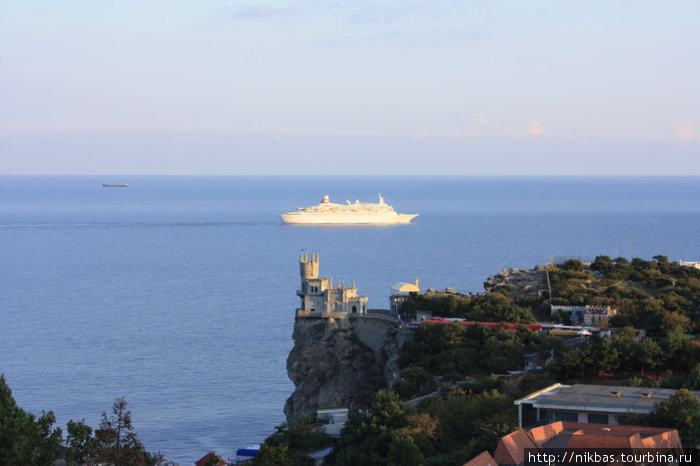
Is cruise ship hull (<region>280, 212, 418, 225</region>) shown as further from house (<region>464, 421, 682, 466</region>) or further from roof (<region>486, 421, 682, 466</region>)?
house (<region>464, 421, 682, 466</region>)

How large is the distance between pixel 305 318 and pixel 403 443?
20174 mm

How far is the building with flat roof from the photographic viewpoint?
23172 millimetres

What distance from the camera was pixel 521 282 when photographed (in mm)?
48625

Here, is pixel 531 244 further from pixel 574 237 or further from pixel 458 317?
pixel 458 317

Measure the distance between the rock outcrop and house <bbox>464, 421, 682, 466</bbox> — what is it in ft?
78.2

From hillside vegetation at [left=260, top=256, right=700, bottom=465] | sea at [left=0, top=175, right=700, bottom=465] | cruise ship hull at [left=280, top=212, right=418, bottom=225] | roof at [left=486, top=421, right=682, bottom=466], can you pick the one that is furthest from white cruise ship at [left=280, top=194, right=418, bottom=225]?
roof at [left=486, top=421, right=682, bottom=466]

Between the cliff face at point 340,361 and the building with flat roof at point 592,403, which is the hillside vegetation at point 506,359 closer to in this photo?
the building with flat roof at point 592,403

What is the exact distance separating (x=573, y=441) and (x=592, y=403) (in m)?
5.06

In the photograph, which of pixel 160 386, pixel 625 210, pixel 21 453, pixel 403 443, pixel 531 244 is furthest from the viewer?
pixel 625 210

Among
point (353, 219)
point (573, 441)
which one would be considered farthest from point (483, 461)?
point (353, 219)

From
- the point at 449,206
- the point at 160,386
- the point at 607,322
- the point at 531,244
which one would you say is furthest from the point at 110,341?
the point at 449,206

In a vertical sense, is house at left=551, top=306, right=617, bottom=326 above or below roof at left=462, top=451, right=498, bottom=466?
above

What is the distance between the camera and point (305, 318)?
43281mm

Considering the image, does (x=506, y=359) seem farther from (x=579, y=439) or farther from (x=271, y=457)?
(x=271, y=457)
